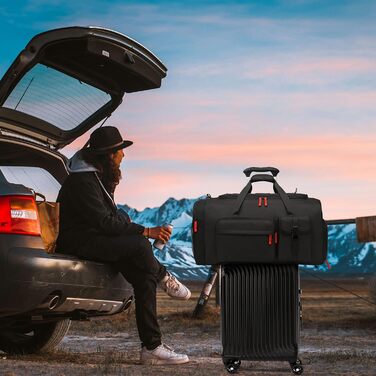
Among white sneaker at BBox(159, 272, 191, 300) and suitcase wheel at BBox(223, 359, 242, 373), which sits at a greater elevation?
white sneaker at BBox(159, 272, 191, 300)

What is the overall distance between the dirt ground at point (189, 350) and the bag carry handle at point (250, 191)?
1.16 metres

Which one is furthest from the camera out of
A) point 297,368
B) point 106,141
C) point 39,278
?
point 106,141

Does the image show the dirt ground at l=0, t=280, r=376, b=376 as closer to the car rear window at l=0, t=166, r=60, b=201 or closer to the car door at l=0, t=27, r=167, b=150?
the car rear window at l=0, t=166, r=60, b=201

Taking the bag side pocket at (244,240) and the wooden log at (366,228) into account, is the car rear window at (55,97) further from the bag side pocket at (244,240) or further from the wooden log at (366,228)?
the wooden log at (366,228)

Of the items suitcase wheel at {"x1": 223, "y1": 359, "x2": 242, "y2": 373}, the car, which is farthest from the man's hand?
suitcase wheel at {"x1": 223, "y1": 359, "x2": 242, "y2": 373}

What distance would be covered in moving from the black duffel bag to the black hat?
138 cm

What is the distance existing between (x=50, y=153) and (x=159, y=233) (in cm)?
123

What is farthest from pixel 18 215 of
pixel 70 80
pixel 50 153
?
pixel 70 80

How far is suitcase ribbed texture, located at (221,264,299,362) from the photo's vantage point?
6703 mm

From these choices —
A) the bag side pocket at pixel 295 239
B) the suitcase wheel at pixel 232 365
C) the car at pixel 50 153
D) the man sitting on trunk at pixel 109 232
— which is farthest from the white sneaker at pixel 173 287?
the bag side pocket at pixel 295 239

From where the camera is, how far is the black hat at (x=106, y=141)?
25.6ft

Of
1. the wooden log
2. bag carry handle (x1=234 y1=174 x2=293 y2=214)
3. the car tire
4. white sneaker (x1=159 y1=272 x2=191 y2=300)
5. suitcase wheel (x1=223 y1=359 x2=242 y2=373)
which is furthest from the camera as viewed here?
the wooden log

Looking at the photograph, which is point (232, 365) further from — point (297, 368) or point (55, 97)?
point (55, 97)

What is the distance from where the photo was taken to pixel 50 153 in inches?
321
